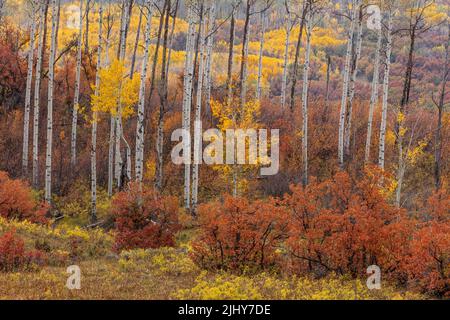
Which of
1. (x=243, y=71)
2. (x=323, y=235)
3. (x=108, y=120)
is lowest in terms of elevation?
(x=323, y=235)

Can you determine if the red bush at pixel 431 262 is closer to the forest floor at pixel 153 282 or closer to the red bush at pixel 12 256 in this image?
the forest floor at pixel 153 282

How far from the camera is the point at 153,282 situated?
10711 mm

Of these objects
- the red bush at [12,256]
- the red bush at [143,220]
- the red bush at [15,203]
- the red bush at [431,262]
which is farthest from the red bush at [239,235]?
the red bush at [15,203]

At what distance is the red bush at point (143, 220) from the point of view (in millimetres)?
15609

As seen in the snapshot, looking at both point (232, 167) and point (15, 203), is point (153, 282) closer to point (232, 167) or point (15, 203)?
point (15, 203)

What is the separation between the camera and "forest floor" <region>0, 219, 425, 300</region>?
9180mm

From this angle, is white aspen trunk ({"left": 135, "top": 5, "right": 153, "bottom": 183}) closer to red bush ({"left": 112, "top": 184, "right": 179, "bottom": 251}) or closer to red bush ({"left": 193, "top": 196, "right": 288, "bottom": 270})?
red bush ({"left": 112, "top": 184, "right": 179, "bottom": 251})

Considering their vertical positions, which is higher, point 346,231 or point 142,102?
point 142,102

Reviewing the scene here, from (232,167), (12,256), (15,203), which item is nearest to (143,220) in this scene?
Result: (12,256)

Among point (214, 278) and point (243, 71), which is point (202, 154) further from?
point (214, 278)

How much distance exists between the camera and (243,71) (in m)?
26.8

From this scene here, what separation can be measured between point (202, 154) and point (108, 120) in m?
7.53

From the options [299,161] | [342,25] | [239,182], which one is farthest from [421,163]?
[342,25]

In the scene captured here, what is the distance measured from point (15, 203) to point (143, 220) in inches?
238
